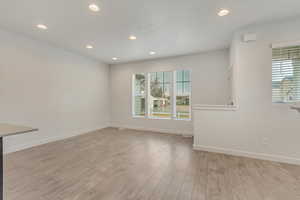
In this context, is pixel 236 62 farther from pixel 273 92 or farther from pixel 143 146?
pixel 143 146

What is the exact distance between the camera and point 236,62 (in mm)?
3270

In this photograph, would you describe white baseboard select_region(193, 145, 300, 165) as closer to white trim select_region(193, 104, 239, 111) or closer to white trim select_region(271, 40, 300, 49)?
white trim select_region(193, 104, 239, 111)

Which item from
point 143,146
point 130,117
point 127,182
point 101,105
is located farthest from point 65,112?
point 127,182

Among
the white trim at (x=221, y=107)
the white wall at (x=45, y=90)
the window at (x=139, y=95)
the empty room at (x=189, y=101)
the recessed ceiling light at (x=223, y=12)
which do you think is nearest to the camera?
the empty room at (x=189, y=101)

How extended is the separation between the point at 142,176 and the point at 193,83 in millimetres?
3696

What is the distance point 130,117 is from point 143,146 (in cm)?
246

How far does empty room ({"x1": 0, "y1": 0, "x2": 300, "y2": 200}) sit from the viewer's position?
2137 mm

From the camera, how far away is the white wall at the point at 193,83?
15.4ft

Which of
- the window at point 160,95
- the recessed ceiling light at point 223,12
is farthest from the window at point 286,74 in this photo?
the window at point 160,95

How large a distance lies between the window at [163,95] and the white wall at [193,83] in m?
0.22

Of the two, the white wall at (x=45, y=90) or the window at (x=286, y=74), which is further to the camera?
the white wall at (x=45, y=90)

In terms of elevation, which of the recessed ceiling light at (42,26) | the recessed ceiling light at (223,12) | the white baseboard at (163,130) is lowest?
the white baseboard at (163,130)

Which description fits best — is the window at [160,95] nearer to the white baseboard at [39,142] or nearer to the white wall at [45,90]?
the white wall at [45,90]

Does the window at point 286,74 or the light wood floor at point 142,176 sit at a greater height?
the window at point 286,74
